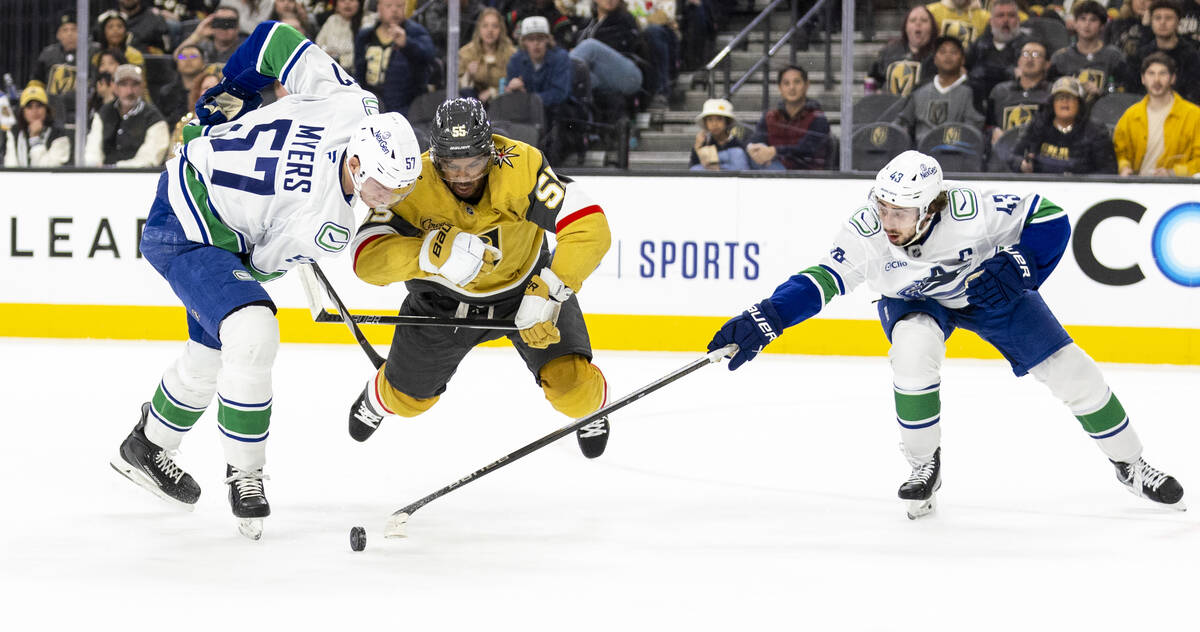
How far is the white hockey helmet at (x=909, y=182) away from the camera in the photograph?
3.45 metres

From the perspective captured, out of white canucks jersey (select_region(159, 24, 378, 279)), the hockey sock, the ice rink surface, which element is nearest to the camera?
the ice rink surface

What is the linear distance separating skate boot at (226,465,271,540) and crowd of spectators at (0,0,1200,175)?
4.18m

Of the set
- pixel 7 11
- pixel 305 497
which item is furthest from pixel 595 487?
pixel 7 11

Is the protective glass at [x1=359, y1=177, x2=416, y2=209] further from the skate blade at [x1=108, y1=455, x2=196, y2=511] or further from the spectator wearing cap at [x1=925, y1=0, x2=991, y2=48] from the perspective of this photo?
the spectator wearing cap at [x1=925, y1=0, x2=991, y2=48]

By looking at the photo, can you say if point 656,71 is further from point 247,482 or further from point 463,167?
point 247,482

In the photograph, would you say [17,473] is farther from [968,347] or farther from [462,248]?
[968,347]

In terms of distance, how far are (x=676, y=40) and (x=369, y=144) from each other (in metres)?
4.36

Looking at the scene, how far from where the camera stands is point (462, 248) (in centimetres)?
363

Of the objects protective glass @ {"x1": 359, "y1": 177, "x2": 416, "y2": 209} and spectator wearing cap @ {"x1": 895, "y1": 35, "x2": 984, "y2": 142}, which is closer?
protective glass @ {"x1": 359, "y1": 177, "x2": 416, "y2": 209}

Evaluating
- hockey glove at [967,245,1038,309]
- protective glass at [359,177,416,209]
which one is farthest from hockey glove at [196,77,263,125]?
hockey glove at [967,245,1038,309]

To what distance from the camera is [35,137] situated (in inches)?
302

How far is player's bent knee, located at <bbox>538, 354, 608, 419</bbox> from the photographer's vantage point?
417 centimetres

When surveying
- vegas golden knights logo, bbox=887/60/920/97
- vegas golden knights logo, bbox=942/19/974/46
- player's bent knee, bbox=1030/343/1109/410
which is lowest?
player's bent knee, bbox=1030/343/1109/410

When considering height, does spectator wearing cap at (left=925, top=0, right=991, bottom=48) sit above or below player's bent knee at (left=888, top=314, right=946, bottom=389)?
above
